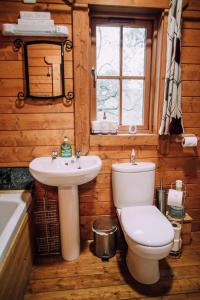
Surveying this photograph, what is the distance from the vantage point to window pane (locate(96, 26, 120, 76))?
183cm

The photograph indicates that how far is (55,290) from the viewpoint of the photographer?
151 centimetres

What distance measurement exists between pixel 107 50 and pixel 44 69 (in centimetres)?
57

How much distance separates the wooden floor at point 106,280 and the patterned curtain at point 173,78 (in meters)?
1.08

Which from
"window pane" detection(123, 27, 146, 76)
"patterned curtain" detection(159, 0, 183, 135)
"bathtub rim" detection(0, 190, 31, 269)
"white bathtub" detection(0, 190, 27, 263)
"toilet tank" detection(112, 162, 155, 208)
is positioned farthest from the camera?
"window pane" detection(123, 27, 146, 76)

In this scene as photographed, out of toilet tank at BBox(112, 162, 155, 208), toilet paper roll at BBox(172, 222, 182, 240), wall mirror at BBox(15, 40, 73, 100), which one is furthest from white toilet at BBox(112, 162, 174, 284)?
wall mirror at BBox(15, 40, 73, 100)

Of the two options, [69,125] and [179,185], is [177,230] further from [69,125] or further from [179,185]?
[69,125]

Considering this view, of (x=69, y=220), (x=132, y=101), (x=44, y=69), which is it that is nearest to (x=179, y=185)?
(x=132, y=101)

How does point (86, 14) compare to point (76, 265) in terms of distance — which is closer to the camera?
point (86, 14)

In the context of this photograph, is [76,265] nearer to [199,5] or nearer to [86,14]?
[86,14]

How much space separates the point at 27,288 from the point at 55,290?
0.20 m

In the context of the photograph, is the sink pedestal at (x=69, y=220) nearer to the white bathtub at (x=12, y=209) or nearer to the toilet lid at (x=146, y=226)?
the white bathtub at (x=12, y=209)

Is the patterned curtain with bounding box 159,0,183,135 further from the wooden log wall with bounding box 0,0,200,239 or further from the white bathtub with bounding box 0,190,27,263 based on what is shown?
the white bathtub with bounding box 0,190,27,263

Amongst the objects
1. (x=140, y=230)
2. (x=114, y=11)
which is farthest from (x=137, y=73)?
(x=140, y=230)

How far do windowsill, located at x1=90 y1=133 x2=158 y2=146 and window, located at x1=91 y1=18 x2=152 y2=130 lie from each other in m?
0.16
